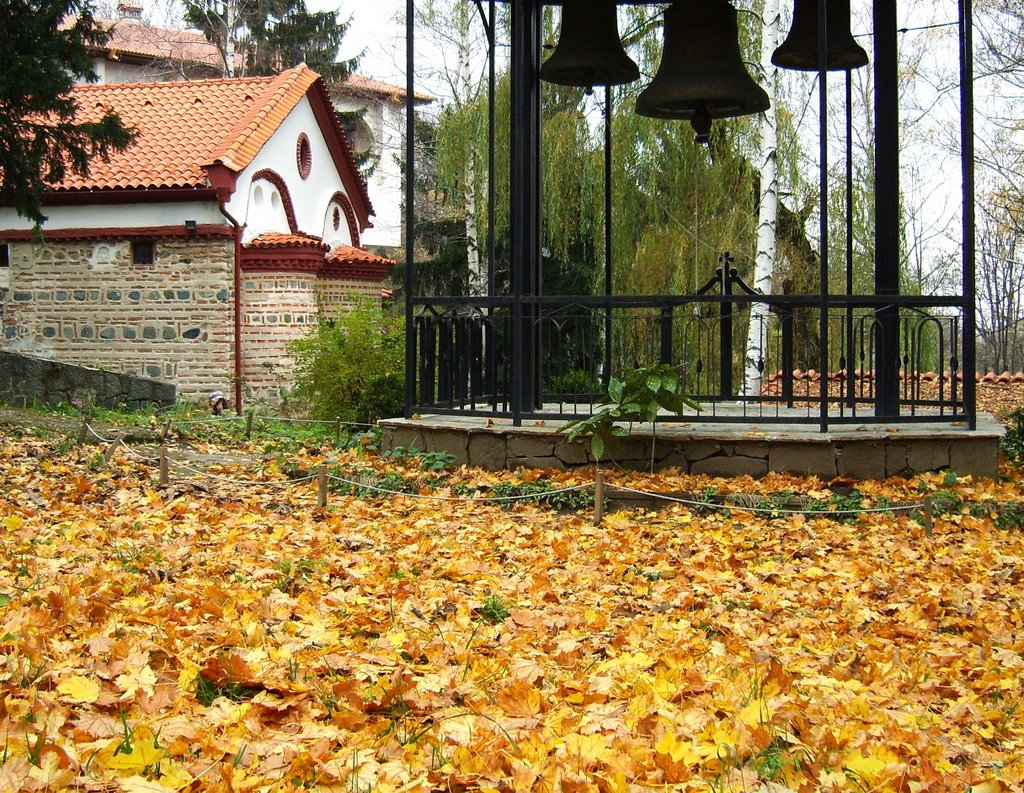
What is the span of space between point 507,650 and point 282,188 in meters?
19.6

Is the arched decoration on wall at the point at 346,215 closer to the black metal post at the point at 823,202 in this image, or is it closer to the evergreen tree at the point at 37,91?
the evergreen tree at the point at 37,91

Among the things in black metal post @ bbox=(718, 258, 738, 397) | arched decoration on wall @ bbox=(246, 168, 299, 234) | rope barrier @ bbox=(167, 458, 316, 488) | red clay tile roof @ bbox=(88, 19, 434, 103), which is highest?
red clay tile roof @ bbox=(88, 19, 434, 103)

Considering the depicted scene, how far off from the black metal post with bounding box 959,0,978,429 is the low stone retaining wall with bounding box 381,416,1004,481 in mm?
364

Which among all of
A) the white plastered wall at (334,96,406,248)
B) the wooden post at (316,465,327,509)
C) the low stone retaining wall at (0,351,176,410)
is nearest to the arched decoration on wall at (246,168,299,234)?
the low stone retaining wall at (0,351,176,410)

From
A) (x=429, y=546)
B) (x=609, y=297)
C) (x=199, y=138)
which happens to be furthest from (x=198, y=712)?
(x=199, y=138)

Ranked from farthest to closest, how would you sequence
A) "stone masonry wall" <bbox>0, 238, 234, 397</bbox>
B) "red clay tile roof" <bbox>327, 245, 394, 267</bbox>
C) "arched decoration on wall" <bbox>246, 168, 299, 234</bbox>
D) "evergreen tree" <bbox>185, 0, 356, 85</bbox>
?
"evergreen tree" <bbox>185, 0, 356, 85</bbox>, "red clay tile roof" <bbox>327, 245, 394, 267</bbox>, "arched decoration on wall" <bbox>246, 168, 299, 234</bbox>, "stone masonry wall" <bbox>0, 238, 234, 397</bbox>

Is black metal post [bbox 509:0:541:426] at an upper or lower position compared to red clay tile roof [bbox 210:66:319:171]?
lower

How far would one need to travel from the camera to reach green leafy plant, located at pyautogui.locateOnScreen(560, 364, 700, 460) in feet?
28.8

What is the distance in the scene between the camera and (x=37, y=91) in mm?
14789

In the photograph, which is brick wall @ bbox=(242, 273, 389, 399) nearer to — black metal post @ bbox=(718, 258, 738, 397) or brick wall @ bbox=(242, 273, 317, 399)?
brick wall @ bbox=(242, 273, 317, 399)

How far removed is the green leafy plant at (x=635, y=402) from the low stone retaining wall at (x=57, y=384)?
11.9 m

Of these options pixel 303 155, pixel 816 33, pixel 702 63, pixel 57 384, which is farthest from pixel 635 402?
pixel 303 155

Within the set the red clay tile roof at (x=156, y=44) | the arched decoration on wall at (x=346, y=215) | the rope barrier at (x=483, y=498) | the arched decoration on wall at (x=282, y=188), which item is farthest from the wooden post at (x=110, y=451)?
the red clay tile roof at (x=156, y=44)

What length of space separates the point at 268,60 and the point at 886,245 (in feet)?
93.2
